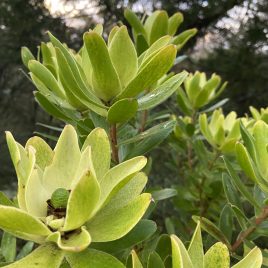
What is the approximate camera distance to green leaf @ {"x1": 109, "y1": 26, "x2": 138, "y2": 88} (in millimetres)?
602

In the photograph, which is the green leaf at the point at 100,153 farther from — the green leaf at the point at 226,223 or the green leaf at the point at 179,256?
the green leaf at the point at 226,223

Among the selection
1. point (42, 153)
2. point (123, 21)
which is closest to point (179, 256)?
point (42, 153)

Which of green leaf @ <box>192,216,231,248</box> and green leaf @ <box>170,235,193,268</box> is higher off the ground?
green leaf @ <box>170,235,193,268</box>

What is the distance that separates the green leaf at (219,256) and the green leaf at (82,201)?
124mm

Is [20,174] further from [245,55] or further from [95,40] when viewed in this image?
[245,55]

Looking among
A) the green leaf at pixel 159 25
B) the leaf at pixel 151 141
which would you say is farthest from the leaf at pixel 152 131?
the green leaf at pixel 159 25

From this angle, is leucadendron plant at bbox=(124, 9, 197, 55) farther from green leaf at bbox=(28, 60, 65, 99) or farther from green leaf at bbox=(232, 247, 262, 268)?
green leaf at bbox=(232, 247, 262, 268)

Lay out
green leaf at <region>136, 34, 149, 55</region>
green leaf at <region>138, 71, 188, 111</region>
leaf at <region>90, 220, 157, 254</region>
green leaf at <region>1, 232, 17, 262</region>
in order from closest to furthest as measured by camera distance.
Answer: leaf at <region>90, 220, 157, 254</region>, green leaf at <region>138, 71, 188, 111</region>, green leaf at <region>1, 232, 17, 262</region>, green leaf at <region>136, 34, 149, 55</region>

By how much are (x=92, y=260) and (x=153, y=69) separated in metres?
0.23

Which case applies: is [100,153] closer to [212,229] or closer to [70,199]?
[70,199]

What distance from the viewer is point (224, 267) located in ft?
1.52

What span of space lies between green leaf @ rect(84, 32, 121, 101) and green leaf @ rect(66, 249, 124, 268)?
0.23 meters

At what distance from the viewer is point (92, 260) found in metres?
0.46

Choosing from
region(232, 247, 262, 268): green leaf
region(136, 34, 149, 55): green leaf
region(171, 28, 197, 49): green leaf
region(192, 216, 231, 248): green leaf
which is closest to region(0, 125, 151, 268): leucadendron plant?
region(232, 247, 262, 268): green leaf
